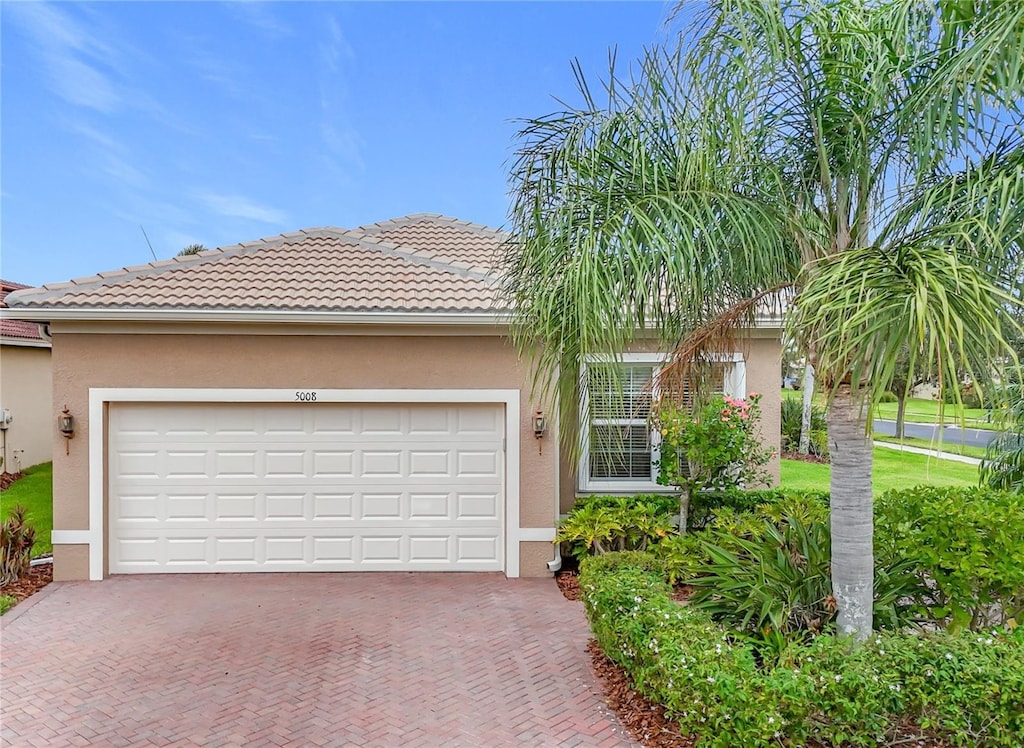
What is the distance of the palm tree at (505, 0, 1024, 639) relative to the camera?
13.4 ft

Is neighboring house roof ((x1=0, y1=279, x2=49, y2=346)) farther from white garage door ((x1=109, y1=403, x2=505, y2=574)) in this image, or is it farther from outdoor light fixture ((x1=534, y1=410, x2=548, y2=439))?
outdoor light fixture ((x1=534, y1=410, x2=548, y2=439))

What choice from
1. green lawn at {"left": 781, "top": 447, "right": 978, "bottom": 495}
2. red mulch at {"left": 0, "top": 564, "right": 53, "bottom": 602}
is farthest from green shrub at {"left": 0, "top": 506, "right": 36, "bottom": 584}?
green lawn at {"left": 781, "top": 447, "right": 978, "bottom": 495}

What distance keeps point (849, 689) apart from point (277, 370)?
26.0 feet

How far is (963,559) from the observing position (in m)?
5.12

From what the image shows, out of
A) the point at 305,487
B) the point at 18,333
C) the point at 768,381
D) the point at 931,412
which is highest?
the point at 18,333

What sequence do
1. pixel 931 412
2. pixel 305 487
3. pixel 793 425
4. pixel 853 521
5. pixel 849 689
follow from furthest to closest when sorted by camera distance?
pixel 793 425
pixel 305 487
pixel 853 521
pixel 849 689
pixel 931 412

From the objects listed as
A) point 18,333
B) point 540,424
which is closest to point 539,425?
point 540,424

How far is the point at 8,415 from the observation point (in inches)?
590

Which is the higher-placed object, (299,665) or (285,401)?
(285,401)

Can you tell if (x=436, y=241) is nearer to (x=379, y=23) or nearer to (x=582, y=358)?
(x=379, y=23)

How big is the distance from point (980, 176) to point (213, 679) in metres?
7.97

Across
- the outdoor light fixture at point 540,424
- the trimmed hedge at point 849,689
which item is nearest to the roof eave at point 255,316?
the outdoor light fixture at point 540,424

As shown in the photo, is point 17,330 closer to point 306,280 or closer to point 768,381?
point 306,280

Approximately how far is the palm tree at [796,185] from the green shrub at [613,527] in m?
3.82
